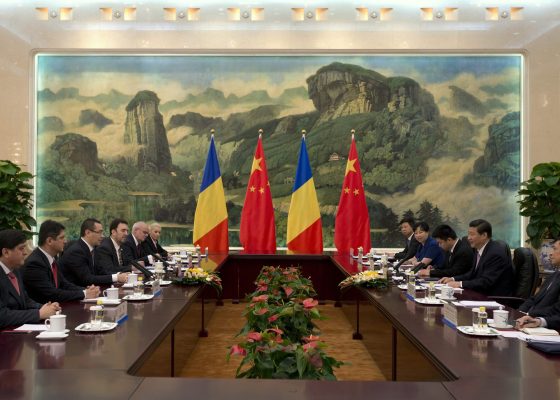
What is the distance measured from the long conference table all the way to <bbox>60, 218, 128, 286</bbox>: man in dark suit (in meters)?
0.99

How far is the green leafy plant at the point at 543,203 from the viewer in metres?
7.80

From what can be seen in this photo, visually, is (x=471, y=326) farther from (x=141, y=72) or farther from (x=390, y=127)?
(x=141, y=72)

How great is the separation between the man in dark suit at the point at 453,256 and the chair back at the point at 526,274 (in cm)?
113

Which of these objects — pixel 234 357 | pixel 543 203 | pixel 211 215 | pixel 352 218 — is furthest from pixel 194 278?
pixel 543 203

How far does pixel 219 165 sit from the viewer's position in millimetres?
9125

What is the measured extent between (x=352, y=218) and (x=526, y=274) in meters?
4.04


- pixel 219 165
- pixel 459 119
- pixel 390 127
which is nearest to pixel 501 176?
pixel 459 119

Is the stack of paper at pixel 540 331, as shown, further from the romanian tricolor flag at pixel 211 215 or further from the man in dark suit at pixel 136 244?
the romanian tricolor flag at pixel 211 215

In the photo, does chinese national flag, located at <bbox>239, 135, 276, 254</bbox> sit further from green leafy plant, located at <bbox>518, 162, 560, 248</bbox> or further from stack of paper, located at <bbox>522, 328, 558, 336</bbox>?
stack of paper, located at <bbox>522, 328, 558, 336</bbox>

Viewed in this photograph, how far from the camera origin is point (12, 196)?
8102mm

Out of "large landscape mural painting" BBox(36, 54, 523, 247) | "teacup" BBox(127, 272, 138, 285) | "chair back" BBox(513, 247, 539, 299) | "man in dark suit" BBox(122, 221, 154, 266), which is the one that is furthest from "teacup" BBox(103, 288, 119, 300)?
"large landscape mural painting" BBox(36, 54, 523, 247)

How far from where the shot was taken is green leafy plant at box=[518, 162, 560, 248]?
25.6 feet

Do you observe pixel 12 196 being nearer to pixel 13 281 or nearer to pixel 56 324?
pixel 13 281

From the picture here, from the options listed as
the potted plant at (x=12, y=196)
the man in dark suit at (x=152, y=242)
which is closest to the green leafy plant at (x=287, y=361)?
the man in dark suit at (x=152, y=242)
